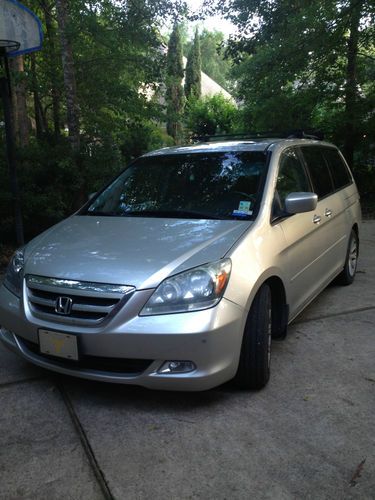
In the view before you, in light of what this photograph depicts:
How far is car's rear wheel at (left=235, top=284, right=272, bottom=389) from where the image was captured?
9.29 feet

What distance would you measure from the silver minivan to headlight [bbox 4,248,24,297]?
10mm

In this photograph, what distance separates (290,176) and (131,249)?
1634 millimetres

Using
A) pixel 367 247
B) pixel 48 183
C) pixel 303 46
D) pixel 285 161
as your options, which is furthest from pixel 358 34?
pixel 285 161

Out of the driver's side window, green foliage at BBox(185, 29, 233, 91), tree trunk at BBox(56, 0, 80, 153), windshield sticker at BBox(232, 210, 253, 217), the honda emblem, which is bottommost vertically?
the honda emblem

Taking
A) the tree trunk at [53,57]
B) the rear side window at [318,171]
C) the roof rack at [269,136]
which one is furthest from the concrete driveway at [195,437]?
the tree trunk at [53,57]

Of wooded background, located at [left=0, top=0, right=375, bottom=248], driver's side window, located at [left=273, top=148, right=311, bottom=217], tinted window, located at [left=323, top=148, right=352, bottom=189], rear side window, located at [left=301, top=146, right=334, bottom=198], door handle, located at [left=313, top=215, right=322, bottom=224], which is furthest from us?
wooded background, located at [left=0, top=0, right=375, bottom=248]

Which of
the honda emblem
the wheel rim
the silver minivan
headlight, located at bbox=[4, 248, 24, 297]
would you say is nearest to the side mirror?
the silver minivan

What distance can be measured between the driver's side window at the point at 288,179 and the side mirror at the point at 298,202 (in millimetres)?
104

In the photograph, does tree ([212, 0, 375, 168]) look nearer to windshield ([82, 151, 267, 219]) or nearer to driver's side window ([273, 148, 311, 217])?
driver's side window ([273, 148, 311, 217])

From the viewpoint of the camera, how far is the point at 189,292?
8.52 ft

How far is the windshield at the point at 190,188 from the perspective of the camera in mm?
3455

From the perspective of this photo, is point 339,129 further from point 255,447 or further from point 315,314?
point 255,447

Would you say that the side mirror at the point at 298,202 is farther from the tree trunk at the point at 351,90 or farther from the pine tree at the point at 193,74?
the pine tree at the point at 193,74

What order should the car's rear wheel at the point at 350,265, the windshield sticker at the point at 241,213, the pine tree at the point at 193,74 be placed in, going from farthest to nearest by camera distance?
the pine tree at the point at 193,74
the car's rear wheel at the point at 350,265
the windshield sticker at the point at 241,213
